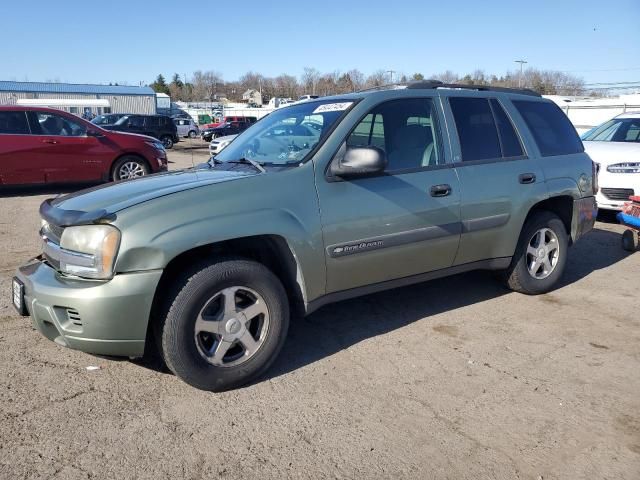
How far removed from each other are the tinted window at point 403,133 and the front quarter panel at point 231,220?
2.27 feet

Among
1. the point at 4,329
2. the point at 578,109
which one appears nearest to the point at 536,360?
the point at 4,329

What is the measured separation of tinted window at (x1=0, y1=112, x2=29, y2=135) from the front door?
28.1 feet

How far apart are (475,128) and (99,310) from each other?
10.3 feet

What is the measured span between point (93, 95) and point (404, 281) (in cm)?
6363

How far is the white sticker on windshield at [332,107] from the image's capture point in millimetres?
3874

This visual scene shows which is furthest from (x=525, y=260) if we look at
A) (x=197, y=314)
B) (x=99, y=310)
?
(x=99, y=310)

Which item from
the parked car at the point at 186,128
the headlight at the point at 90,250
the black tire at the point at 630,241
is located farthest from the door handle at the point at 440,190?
the parked car at the point at 186,128

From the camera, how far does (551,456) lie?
2.66m

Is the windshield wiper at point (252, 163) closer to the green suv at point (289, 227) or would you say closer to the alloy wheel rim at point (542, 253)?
the green suv at point (289, 227)

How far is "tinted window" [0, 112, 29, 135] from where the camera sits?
995cm

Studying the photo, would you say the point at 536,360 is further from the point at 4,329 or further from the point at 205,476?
the point at 4,329

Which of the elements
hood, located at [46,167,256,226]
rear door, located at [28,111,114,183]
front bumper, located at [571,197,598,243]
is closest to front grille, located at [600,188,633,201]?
front bumper, located at [571,197,598,243]

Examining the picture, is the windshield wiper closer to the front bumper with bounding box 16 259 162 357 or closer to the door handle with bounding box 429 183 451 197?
the front bumper with bounding box 16 259 162 357

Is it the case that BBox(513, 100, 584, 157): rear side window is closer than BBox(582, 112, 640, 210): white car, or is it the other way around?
BBox(513, 100, 584, 157): rear side window
